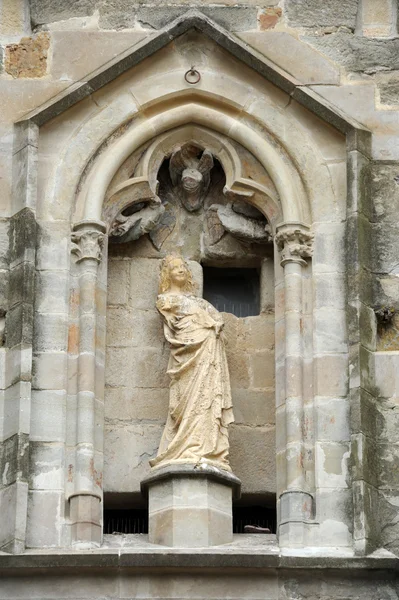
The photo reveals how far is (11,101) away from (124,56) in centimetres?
83

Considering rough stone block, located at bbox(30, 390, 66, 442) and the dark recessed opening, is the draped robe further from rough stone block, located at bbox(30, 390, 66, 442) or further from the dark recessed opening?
rough stone block, located at bbox(30, 390, 66, 442)

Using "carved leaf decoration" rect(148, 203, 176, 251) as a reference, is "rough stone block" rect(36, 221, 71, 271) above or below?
below

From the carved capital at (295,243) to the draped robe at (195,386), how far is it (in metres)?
0.63

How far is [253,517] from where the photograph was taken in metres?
17.9

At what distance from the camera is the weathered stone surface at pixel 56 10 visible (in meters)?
18.5

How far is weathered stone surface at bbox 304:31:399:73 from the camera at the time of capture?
1845 cm

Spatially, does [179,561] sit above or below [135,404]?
below

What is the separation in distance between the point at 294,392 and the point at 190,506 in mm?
1042

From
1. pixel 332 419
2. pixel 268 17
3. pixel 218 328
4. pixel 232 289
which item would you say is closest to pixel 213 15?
pixel 268 17

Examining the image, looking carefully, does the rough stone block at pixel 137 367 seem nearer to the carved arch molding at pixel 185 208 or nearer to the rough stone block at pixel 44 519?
the carved arch molding at pixel 185 208

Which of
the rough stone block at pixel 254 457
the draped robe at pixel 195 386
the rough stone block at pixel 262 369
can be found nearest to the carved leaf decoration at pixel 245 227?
the draped robe at pixel 195 386

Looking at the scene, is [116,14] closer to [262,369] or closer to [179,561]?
[262,369]

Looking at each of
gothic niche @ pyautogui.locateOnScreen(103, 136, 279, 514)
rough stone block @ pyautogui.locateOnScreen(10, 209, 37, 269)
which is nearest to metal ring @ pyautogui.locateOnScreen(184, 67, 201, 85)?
gothic niche @ pyautogui.locateOnScreen(103, 136, 279, 514)

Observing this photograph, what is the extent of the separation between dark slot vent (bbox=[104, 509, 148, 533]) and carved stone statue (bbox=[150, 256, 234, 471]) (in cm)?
53
